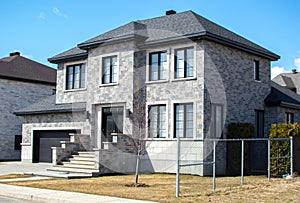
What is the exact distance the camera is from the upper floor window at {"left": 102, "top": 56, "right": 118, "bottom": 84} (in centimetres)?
2247

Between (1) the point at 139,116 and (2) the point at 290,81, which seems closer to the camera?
(1) the point at 139,116

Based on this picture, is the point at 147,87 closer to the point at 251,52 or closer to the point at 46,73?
the point at 251,52

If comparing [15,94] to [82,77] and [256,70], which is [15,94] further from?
[256,70]

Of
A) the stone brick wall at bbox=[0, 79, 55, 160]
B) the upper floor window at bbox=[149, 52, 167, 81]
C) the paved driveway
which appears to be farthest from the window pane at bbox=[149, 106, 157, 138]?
the stone brick wall at bbox=[0, 79, 55, 160]

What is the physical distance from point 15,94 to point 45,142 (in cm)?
772

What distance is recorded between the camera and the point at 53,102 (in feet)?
91.9

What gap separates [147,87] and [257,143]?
6.33 metres

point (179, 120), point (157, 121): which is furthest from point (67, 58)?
point (179, 120)

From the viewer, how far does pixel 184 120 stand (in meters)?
20.3

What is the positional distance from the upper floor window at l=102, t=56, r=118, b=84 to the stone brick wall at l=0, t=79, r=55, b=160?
12894 millimetres

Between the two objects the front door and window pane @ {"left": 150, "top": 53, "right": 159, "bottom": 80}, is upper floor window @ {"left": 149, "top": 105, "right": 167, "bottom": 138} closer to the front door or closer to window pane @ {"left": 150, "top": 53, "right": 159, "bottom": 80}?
window pane @ {"left": 150, "top": 53, "right": 159, "bottom": 80}

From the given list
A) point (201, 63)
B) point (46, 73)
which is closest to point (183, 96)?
point (201, 63)

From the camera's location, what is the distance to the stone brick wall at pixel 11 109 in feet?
107

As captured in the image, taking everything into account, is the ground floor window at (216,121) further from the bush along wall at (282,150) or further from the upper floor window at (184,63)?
the bush along wall at (282,150)
